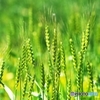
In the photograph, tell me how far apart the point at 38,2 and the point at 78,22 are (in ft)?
10.0

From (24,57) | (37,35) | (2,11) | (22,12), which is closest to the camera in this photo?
(24,57)

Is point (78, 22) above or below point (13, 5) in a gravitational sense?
below

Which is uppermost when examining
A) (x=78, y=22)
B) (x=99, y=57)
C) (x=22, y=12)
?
(x=22, y=12)

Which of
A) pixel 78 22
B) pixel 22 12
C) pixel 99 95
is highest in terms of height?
pixel 22 12

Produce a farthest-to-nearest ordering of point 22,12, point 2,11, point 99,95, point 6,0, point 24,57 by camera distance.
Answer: point 6,0
point 2,11
point 22,12
point 99,95
point 24,57

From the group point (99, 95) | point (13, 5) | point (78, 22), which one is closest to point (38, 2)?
point (13, 5)

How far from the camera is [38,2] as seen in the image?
18.7ft

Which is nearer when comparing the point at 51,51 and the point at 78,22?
the point at 51,51

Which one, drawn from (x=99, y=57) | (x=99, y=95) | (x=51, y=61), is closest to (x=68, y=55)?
(x=99, y=57)

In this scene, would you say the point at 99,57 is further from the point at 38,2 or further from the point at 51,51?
the point at 38,2

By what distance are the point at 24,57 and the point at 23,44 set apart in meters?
0.06

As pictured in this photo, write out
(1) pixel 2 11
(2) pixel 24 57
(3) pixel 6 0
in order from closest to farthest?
(2) pixel 24 57, (1) pixel 2 11, (3) pixel 6 0

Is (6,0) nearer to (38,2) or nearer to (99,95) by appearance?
(38,2)

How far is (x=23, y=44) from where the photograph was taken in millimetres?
1730
